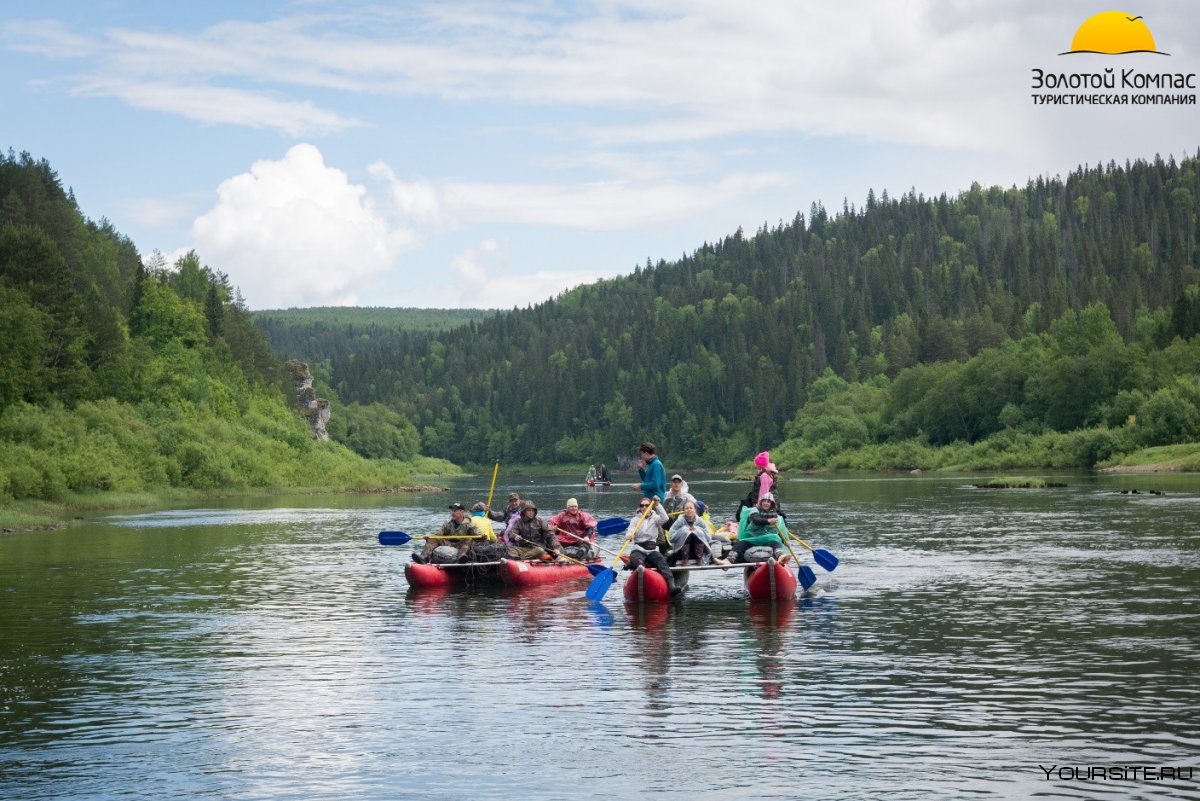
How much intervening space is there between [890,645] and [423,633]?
9.62 metres

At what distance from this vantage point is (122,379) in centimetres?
10950

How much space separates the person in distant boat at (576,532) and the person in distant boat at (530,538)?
1.49 ft

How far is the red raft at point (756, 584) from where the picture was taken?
3256 cm

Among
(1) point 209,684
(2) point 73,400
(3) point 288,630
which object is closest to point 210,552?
(3) point 288,630

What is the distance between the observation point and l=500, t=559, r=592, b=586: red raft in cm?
3738

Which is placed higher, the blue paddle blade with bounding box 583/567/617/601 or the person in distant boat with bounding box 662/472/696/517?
the person in distant boat with bounding box 662/472/696/517

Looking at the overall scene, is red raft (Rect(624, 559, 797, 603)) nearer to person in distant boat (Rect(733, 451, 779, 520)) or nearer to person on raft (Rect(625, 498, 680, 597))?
person on raft (Rect(625, 498, 680, 597))

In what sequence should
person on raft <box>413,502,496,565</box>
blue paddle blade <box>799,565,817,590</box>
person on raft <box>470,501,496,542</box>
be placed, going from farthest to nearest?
person on raft <box>470,501,496,542</box> < person on raft <box>413,502,496,565</box> < blue paddle blade <box>799,565,817,590</box>

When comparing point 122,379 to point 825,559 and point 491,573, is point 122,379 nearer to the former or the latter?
point 491,573

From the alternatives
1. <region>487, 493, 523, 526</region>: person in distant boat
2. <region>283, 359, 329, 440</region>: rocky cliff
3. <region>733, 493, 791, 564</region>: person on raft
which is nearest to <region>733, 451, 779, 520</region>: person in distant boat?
<region>733, 493, 791, 564</region>: person on raft

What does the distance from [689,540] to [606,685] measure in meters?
11.8

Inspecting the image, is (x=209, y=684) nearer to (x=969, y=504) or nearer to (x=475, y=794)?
(x=475, y=794)

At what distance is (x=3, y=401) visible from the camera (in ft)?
268

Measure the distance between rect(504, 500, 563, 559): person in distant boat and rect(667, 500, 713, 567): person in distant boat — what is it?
19.4 feet
